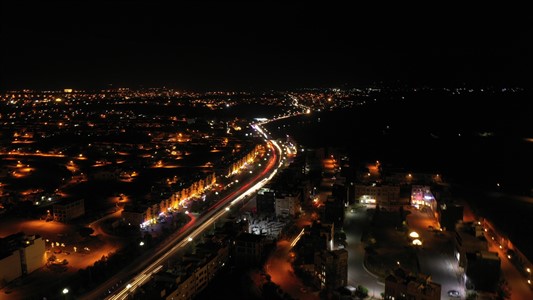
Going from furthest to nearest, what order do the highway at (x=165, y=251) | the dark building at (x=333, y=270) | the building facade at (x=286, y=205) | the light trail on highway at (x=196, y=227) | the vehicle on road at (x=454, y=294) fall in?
the building facade at (x=286, y=205), the light trail on highway at (x=196, y=227), the highway at (x=165, y=251), the dark building at (x=333, y=270), the vehicle on road at (x=454, y=294)

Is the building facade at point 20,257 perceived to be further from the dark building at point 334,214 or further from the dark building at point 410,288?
the dark building at point 410,288

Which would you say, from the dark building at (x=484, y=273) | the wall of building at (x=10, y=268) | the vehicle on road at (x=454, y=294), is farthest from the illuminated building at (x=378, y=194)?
the wall of building at (x=10, y=268)

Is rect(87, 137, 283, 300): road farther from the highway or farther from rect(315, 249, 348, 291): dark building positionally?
rect(315, 249, 348, 291): dark building

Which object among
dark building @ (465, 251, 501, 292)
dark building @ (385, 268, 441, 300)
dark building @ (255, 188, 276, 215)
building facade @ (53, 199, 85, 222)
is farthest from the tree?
building facade @ (53, 199, 85, 222)

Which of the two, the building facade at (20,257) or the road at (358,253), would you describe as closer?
the road at (358,253)

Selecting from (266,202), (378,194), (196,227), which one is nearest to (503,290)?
(378,194)

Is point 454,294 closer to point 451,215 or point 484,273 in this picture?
point 484,273
